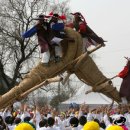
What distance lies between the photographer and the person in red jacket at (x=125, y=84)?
36.8 ft

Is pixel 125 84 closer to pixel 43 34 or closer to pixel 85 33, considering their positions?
pixel 85 33

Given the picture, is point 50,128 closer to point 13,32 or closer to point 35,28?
point 35,28

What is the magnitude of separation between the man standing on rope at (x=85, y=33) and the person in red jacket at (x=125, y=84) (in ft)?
4.35

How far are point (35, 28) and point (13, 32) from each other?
837 inches

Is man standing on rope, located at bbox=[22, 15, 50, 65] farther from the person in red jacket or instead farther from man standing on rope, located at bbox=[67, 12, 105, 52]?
the person in red jacket

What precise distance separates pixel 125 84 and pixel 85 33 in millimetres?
1930

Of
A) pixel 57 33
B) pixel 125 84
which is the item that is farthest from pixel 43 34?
pixel 125 84

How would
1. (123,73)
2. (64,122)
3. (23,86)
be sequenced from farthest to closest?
(64,122), (123,73), (23,86)

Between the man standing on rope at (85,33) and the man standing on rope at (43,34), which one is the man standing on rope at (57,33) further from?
the man standing on rope at (85,33)

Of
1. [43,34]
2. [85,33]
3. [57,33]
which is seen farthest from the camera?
[85,33]

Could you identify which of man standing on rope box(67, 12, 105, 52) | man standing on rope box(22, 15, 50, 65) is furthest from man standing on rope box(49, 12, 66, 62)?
man standing on rope box(67, 12, 105, 52)

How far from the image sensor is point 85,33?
10.5m

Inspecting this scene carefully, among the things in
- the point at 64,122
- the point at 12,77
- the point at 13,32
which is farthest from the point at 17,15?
the point at 64,122

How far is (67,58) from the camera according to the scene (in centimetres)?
1005
